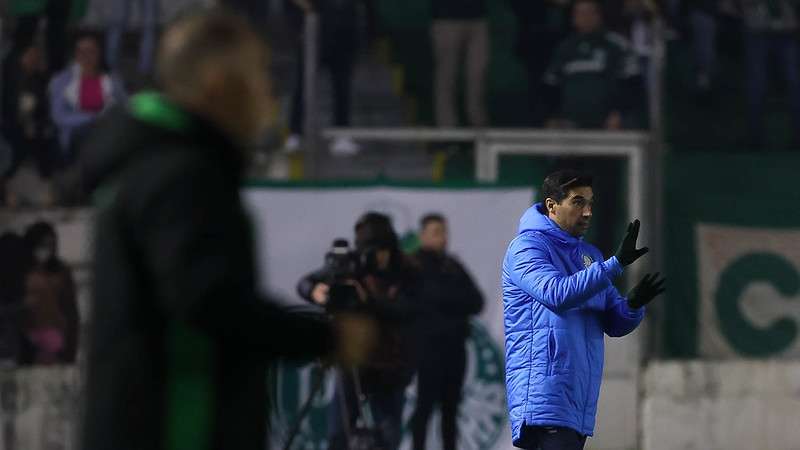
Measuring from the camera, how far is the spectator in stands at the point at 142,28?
14172 mm

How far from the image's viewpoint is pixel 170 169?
3.09 metres

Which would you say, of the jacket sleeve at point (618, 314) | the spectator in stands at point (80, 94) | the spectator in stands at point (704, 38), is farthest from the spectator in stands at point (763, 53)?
the jacket sleeve at point (618, 314)

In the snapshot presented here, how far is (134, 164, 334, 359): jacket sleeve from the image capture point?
9.92ft

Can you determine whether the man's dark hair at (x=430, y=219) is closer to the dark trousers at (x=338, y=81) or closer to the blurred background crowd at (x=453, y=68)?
the blurred background crowd at (x=453, y=68)

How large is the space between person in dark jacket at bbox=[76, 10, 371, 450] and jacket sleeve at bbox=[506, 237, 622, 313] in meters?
3.26

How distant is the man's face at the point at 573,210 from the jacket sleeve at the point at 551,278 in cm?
13

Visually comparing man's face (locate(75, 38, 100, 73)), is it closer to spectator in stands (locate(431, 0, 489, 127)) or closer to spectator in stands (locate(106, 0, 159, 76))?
spectator in stands (locate(106, 0, 159, 76))

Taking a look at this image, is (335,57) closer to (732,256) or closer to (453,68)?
(453,68)

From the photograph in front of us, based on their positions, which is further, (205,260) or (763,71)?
(763,71)

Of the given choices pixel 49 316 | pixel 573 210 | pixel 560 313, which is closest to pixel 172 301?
pixel 560 313

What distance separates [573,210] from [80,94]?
8.00 m

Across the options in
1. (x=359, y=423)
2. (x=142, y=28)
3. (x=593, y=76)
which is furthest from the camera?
(x=142, y=28)

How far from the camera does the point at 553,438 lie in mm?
6562

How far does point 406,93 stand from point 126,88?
217cm
